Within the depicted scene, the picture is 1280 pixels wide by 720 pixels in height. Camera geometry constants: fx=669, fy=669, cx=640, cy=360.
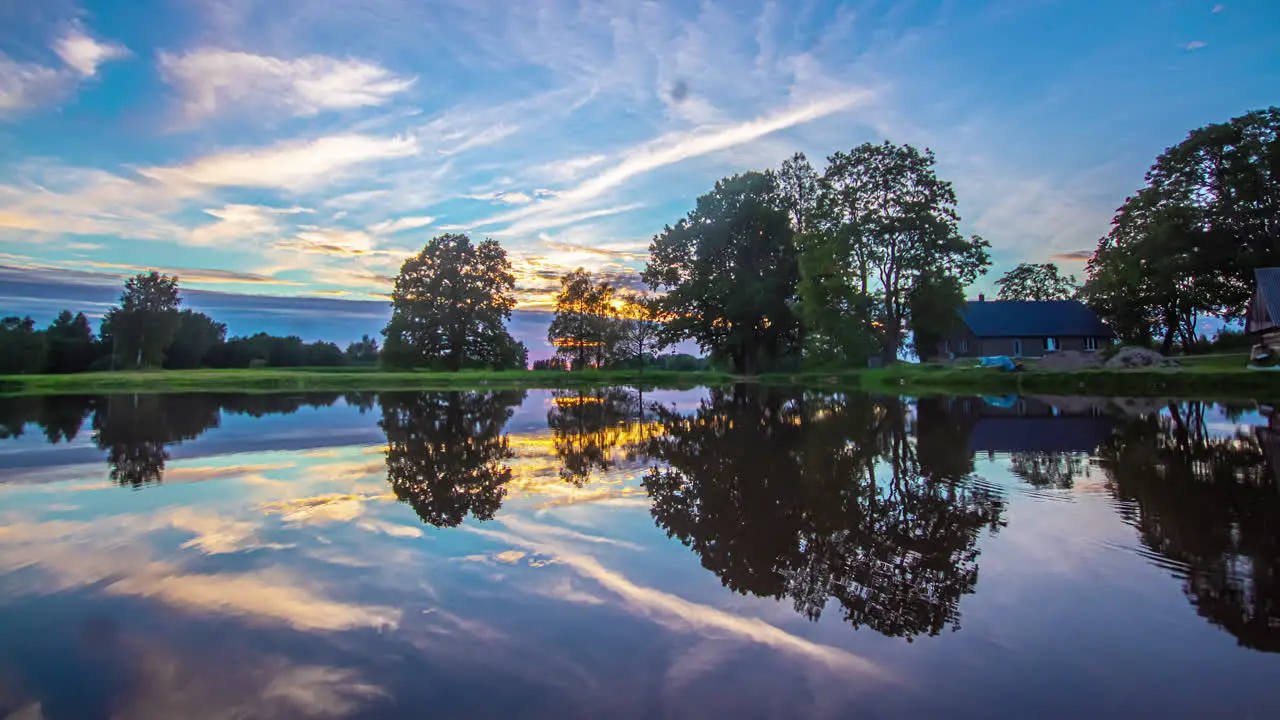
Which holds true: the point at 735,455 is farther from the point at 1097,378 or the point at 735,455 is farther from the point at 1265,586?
the point at 1097,378

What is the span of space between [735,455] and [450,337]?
Answer: 55904mm

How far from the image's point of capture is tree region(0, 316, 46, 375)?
228 ft

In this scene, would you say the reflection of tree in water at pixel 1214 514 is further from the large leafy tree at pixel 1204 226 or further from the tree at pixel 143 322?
the tree at pixel 143 322

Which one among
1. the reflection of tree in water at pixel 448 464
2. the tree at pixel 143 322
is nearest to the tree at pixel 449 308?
the tree at pixel 143 322

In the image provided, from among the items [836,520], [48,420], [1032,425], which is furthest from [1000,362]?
[48,420]

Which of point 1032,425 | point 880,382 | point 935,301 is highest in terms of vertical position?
point 935,301

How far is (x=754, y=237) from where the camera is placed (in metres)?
56.1

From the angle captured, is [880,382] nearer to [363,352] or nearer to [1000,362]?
[1000,362]

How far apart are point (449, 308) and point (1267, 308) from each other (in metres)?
57.9

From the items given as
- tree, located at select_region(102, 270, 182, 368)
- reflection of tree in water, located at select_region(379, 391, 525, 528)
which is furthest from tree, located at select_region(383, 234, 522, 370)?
reflection of tree in water, located at select_region(379, 391, 525, 528)

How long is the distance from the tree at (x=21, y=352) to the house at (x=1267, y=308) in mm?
101853

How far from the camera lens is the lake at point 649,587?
132 inches

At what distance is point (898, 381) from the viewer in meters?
37.9

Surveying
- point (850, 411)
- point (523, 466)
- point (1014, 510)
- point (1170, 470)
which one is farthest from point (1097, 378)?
point (523, 466)
